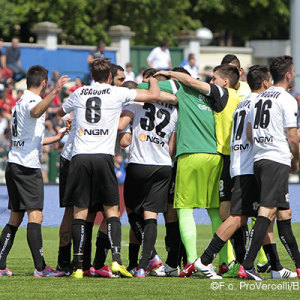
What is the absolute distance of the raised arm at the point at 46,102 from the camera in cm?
842

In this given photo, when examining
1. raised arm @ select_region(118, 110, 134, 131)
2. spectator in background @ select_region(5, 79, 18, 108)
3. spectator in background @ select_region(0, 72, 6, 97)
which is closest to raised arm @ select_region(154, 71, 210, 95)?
raised arm @ select_region(118, 110, 134, 131)

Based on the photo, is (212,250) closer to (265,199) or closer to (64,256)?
(265,199)

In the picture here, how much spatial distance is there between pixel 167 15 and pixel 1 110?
51.2 ft

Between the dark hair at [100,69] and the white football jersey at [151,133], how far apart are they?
46 centimetres

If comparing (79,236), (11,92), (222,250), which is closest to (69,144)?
(79,236)

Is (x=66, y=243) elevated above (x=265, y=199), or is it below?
below

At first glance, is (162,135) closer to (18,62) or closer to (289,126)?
(289,126)

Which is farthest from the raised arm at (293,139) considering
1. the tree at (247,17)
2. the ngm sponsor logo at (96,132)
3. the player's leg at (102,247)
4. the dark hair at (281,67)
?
the tree at (247,17)

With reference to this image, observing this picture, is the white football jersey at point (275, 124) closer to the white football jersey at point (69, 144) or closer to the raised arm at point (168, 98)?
the raised arm at point (168, 98)

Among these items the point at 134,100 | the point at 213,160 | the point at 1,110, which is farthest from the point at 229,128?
the point at 1,110

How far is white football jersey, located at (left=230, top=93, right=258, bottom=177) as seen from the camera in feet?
27.7

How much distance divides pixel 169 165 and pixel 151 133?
0.39 meters

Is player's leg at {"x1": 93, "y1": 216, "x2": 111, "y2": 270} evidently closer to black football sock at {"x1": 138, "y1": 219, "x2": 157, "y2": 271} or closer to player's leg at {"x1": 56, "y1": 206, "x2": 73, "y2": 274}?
player's leg at {"x1": 56, "y1": 206, "x2": 73, "y2": 274}

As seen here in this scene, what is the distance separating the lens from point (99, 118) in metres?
8.45
